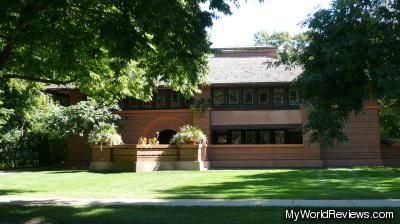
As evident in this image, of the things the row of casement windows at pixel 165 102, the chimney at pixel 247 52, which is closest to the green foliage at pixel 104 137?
the row of casement windows at pixel 165 102

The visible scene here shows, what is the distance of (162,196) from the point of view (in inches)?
576

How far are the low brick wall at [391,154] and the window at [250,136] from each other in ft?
28.4

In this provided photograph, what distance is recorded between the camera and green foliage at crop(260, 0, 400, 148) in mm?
8789

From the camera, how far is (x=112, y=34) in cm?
1065

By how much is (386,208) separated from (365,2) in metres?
4.77

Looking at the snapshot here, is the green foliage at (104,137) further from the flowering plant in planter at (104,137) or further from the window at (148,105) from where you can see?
the window at (148,105)

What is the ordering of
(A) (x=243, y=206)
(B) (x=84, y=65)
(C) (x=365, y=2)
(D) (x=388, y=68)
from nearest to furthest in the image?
(D) (x=388, y=68), (C) (x=365, y=2), (A) (x=243, y=206), (B) (x=84, y=65)

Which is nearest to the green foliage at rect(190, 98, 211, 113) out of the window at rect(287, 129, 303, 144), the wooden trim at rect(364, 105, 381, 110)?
the window at rect(287, 129, 303, 144)

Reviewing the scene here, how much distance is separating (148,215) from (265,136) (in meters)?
24.2

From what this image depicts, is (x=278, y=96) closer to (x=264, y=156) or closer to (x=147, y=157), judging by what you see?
(x=264, y=156)

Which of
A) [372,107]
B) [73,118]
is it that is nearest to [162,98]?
[73,118]

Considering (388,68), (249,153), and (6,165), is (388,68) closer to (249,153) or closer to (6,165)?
(249,153)

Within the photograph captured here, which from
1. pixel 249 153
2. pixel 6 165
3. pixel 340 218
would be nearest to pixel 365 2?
pixel 340 218

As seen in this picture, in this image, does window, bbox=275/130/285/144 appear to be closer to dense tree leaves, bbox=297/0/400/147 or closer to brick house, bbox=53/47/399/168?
brick house, bbox=53/47/399/168
